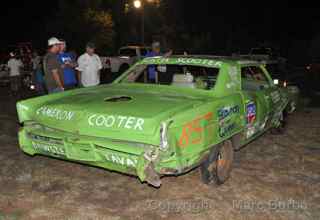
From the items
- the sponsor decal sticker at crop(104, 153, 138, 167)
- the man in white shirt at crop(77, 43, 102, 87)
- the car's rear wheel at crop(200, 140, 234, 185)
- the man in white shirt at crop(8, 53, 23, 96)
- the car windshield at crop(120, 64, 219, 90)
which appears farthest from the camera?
the man in white shirt at crop(8, 53, 23, 96)

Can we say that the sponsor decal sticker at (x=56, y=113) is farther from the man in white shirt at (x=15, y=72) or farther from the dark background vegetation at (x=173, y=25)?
the dark background vegetation at (x=173, y=25)

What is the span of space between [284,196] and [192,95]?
1.64 metres

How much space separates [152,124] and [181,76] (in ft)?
6.66

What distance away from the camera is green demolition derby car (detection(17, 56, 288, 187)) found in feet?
13.3

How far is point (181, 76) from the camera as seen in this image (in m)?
5.88

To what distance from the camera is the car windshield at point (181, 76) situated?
5.81 m

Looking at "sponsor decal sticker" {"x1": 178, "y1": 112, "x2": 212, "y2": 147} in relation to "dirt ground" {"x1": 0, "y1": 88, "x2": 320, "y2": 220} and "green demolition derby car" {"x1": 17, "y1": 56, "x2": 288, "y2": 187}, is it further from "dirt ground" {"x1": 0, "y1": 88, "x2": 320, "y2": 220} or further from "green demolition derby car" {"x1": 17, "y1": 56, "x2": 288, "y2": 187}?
"dirt ground" {"x1": 0, "y1": 88, "x2": 320, "y2": 220}

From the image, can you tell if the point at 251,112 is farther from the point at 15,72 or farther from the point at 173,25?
the point at 173,25

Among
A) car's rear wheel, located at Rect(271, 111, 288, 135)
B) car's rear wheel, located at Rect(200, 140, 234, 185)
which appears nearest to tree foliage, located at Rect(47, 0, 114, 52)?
car's rear wheel, located at Rect(271, 111, 288, 135)

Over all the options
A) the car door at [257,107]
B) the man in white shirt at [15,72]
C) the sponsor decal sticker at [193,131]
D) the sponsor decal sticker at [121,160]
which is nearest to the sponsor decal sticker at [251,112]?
the car door at [257,107]

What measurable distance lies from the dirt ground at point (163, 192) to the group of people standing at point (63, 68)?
139cm

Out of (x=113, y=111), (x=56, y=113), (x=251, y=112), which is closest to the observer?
(x=113, y=111)

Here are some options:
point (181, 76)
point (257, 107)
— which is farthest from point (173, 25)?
point (257, 107)

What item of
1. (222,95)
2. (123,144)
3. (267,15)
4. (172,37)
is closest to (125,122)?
(123,144)
